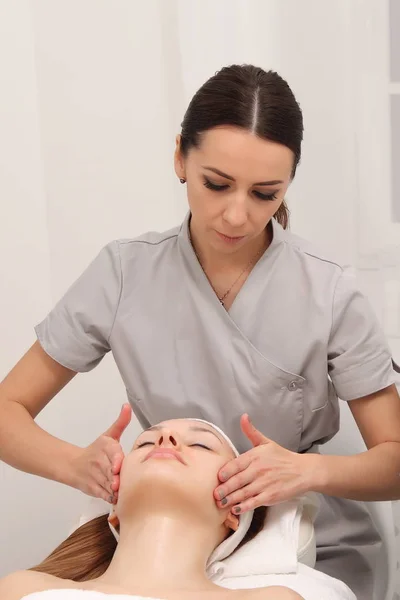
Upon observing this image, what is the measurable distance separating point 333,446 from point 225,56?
115cm

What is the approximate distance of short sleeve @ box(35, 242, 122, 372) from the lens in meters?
1.80

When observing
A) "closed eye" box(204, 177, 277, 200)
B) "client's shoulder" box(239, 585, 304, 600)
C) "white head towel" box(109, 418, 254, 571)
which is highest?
"closed eye" box(204, 177, 277, 200)

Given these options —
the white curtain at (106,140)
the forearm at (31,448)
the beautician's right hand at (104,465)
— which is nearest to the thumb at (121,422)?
the beautician's right hand at (104,465)

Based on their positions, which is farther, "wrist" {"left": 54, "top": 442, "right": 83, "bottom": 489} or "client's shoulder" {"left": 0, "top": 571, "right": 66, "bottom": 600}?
"wrist" {"left": 54, "top": 442, "right": 83, "bottom": 489}

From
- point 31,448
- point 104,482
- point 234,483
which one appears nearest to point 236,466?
point 234,483

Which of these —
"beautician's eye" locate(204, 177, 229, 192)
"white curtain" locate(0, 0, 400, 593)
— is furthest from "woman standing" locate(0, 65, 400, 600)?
"white curtain" locate(0, 0, 400, 593)

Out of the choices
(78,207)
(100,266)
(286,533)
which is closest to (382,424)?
(286,533)

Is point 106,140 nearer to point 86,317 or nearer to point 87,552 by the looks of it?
point 86,317

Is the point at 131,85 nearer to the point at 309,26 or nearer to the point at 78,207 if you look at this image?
the point at 78,207

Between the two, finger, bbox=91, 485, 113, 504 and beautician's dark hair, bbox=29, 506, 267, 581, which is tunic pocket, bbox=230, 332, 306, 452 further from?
finger, bbox=91, 485, 113, 504

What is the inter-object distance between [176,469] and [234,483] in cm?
10

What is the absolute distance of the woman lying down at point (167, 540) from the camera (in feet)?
4.54

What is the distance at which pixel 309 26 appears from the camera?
2486mm

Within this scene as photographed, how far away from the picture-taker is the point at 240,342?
1.72 meters
